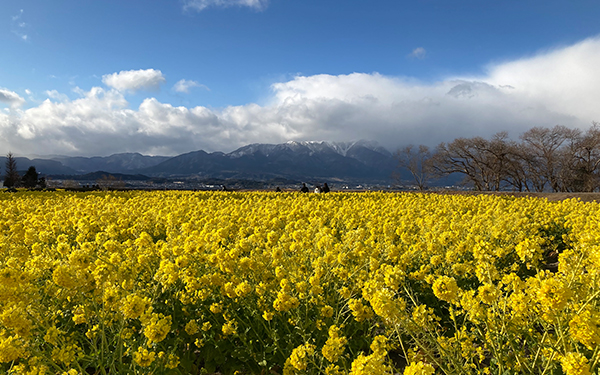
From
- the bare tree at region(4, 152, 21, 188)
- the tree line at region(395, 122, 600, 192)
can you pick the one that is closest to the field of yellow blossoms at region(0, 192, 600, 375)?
the tree line at region(395, 122, 600, 192)

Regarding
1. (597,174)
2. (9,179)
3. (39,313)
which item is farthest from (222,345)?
(9,179)

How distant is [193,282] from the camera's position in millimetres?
3840

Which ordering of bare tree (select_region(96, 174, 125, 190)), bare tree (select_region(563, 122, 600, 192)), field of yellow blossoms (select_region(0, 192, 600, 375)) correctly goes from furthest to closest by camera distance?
bare tree (select_region(563, 122, 600, 192)) → bare tree (select_region(96, 174, 125, 190)) → field of yellow blossoms (select_region(0, 192, 600, 375))

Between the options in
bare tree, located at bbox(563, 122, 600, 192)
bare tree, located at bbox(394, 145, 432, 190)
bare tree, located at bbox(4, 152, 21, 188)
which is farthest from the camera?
bare tree, located at bbox(4, 152, 21, 188)

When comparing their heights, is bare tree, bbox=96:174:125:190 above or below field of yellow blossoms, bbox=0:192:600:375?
above

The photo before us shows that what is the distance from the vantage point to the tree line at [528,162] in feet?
148

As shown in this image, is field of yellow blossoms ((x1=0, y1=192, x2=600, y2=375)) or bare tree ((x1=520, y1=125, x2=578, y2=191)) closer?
field of yellow blossoms ((x1=0, y1=192, x2=600, y2=375))

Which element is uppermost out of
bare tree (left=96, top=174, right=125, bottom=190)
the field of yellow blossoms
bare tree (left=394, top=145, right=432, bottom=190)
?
bare tree (left=394, top=145, right=432, bottom=190)

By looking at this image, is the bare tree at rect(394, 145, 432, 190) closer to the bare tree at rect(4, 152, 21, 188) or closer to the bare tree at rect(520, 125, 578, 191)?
the bare tree at rect(520, 125, 578, 191)

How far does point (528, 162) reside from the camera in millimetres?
46938

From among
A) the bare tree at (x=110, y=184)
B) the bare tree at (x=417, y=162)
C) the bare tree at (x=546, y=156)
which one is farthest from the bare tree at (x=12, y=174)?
the bare tree at (x=546, y=156)

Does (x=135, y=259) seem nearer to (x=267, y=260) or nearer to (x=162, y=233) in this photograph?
(x=267, y=260)

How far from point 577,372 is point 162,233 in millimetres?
8686

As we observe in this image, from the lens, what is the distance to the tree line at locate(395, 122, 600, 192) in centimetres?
4525
